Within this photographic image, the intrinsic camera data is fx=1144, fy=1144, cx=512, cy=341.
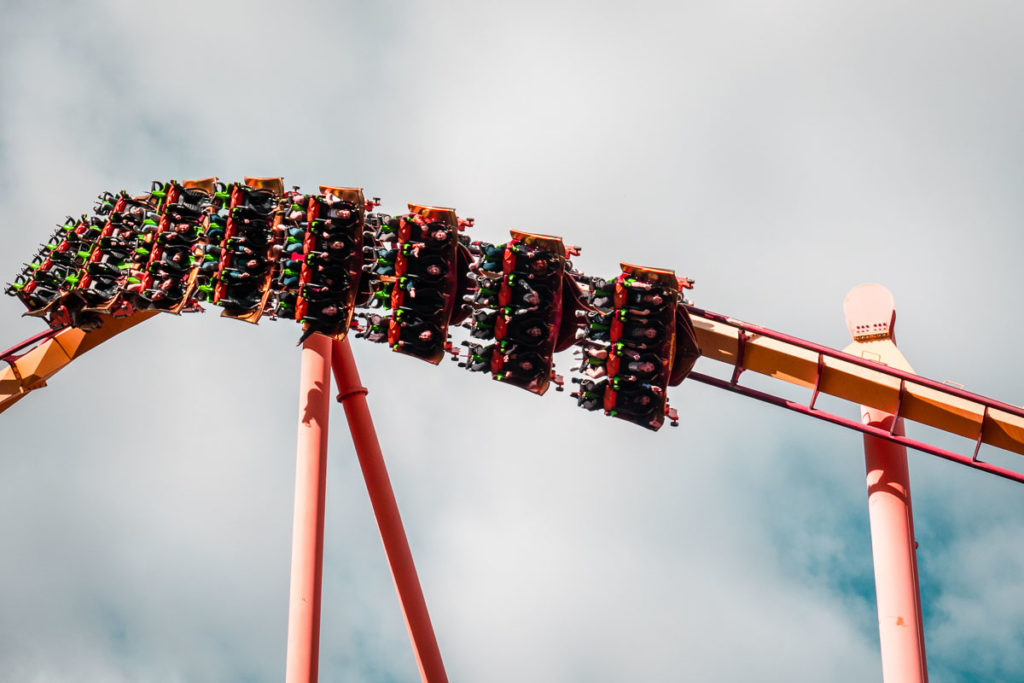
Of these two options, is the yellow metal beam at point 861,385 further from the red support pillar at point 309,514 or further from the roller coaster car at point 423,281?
the red support pillar at point 309,514

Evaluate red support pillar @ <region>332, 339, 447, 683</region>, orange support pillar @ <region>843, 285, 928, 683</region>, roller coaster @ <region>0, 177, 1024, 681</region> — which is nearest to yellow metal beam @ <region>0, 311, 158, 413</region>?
roller coaster @ <region>0, 177, 1024, 681</region>

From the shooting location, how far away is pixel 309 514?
11.2m

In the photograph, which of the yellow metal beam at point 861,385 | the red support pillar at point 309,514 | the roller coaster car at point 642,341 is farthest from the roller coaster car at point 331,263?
the yellow metal beam at point 861,385

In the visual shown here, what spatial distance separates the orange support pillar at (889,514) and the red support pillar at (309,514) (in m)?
5.23

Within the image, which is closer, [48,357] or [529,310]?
[529,310]

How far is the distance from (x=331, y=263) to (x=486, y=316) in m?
1.55

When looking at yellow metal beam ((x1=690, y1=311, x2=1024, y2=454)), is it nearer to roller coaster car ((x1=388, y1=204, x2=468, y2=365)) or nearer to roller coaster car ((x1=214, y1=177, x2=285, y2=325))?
roller coaster car ((x1=388, y1=204, x2=468, y2=365))

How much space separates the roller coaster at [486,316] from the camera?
10.8m

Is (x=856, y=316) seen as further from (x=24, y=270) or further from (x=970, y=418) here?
(x=24, y=270)

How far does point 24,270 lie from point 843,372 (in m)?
8.69

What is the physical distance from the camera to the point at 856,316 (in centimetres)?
1186

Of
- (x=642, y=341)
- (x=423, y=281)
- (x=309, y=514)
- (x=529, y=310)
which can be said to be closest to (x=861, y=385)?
(x=642, y=341)

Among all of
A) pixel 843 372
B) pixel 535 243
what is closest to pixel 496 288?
pixel 535 243

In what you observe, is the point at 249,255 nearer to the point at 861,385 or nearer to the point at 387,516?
the point at 387,516
